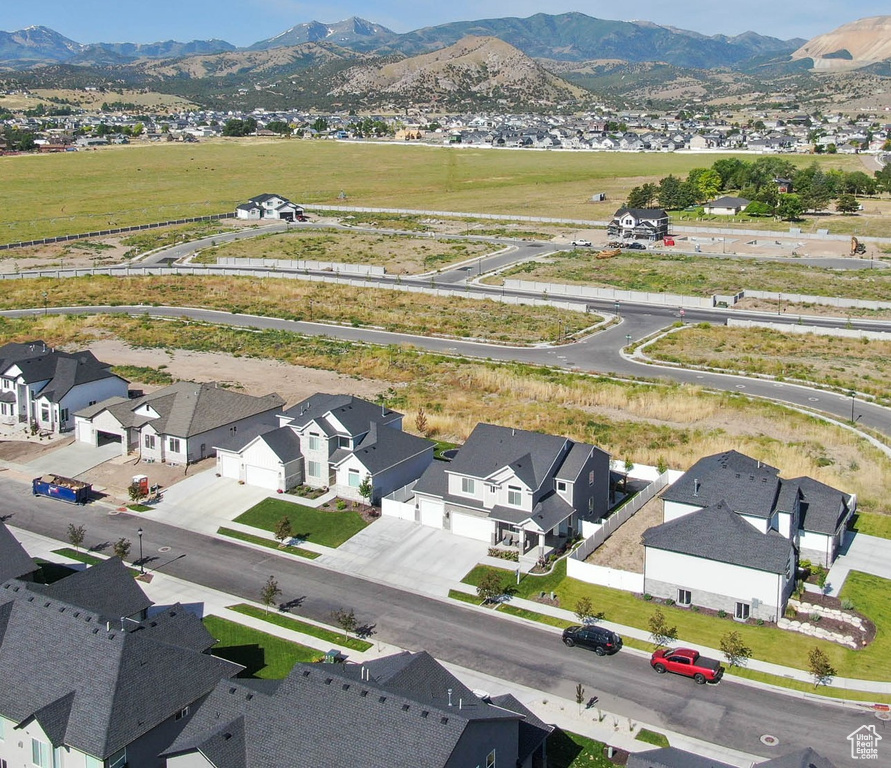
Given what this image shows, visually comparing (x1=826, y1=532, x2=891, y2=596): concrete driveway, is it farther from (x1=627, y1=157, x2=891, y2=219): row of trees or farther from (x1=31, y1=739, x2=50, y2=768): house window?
(x1=627, y1=157, x2=891, y2=219): row of trees

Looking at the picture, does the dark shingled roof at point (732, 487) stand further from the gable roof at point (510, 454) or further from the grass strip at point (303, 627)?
the grass strip at point (303, 627)

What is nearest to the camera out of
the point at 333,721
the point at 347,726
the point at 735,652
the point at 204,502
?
the point at 347,726

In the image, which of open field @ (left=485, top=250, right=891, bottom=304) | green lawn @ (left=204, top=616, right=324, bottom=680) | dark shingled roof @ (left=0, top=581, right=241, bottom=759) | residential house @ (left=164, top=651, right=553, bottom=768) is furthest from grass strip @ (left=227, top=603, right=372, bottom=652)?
open field @ (left=485, top=250, right=891, bottom=304)

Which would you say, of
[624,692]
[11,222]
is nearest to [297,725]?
[624,692]

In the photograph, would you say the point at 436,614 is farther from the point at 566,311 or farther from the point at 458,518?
the point at 566,311

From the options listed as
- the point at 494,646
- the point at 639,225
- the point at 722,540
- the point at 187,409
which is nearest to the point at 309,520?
the point at 187,409

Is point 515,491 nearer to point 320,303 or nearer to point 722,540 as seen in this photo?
point 722,540

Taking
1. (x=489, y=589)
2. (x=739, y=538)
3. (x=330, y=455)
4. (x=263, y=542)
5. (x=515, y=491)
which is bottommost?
(x=263, y=542)
